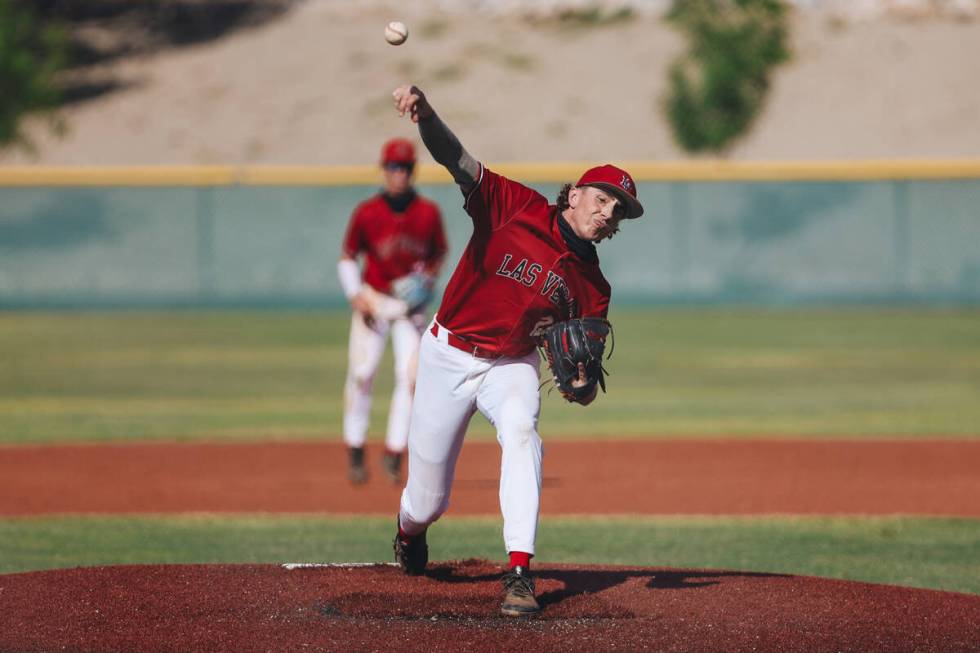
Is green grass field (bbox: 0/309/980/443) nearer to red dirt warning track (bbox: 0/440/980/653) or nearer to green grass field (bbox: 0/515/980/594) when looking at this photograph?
red dirt warning track (bbox: 0/440/980/653)

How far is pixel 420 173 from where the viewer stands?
861 inches

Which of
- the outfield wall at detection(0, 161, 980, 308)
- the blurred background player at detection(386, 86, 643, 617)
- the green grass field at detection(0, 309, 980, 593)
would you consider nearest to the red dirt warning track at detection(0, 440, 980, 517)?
the green grass field at detection(0, 309, 980, 593)

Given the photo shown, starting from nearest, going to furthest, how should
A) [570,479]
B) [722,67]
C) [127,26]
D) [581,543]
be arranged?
1. [581,543]
2. [570,479]
3. [722,67]
4. [127,26]

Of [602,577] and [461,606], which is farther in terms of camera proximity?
[602,577]

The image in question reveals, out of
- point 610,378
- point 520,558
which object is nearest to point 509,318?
point 520,558

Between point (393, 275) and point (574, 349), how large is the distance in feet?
11.6

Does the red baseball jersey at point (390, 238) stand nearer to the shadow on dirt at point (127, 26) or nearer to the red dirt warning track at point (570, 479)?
the red dirt warning track at point (570, 479)

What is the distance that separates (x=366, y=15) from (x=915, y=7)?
18094mm

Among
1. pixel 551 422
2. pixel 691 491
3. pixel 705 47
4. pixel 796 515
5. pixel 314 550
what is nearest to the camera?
pixel 314 550

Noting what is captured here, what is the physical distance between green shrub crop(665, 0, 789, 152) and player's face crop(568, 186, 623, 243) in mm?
33953

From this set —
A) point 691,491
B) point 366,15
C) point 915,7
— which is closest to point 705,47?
point 915,7

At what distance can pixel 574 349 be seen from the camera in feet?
16.6

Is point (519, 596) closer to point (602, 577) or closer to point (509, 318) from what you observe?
point (602, 577)

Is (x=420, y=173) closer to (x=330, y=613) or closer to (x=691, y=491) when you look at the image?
(x=691, y=491)
